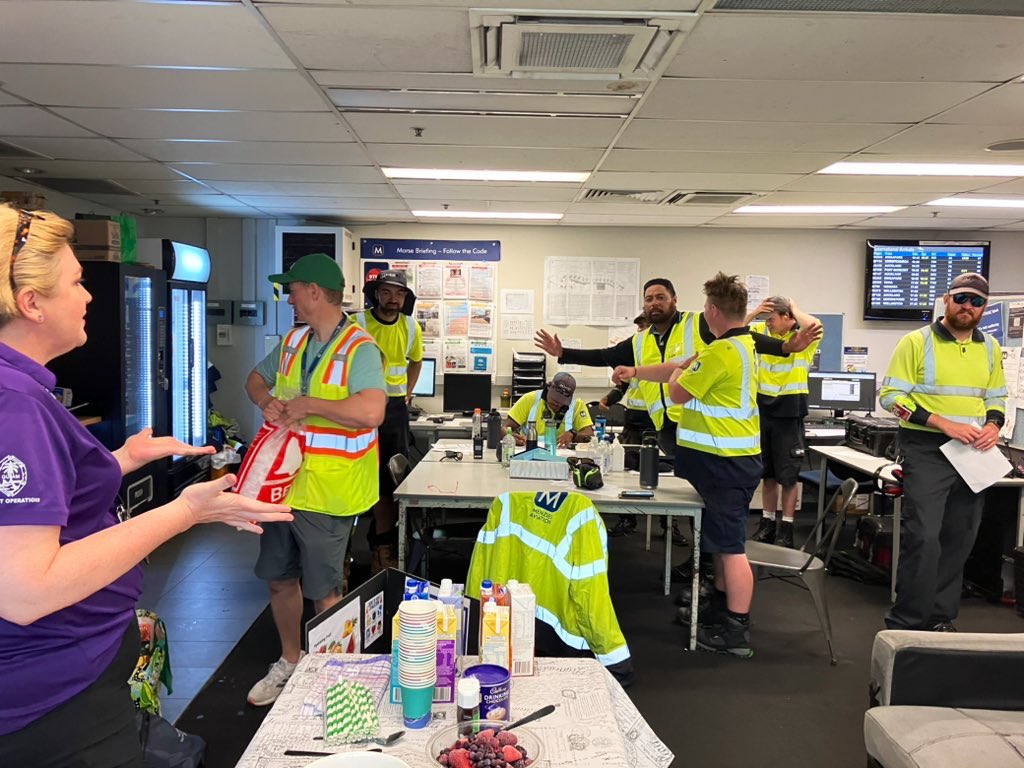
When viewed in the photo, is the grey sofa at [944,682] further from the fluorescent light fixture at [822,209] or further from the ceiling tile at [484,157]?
the fluorescent light fixture at [822,209]

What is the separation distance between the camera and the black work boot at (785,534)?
5086 mm

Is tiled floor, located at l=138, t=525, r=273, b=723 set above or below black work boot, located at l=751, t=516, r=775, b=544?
below

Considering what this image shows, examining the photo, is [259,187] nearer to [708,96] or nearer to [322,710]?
[708,96]

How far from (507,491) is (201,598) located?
6.89 ft

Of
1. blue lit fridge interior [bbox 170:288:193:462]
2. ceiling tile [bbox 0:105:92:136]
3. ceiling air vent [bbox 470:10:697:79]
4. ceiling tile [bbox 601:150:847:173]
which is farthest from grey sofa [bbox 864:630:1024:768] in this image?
blue lit fridge interior [bbox 170:288:193:462]

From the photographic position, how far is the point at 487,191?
5219 millimetres

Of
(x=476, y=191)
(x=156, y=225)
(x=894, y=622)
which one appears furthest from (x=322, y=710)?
(x=156, y=225)

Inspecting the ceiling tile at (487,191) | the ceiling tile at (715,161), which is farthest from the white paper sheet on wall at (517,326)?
the ceiling tile at (715,161)

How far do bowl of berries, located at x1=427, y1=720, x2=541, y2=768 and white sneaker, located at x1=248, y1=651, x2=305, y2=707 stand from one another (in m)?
1.80

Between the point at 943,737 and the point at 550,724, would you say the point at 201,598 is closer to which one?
the point at 550,724

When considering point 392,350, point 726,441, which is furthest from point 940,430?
point 392,350

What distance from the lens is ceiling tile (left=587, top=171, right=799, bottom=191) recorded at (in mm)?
4539

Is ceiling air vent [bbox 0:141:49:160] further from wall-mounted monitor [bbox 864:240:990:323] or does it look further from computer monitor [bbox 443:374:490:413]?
wall-mounted monitor [bbox 864:240:990:323]

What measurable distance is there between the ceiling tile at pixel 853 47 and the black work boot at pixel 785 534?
3332 millimetres
